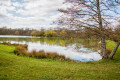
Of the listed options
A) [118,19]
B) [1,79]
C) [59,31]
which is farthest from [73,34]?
→ [1,79]

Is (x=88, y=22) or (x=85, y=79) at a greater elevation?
(x=88, y=22)

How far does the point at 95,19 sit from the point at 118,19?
193 centimetres

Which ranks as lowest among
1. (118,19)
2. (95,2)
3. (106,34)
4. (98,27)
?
(106,34)

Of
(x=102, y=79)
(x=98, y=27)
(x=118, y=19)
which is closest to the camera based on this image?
(x=102, y=79)

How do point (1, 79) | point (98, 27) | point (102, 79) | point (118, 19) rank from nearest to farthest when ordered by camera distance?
point (1, 79) → point (102, 79) → point (118, 19) → point (98, 27)

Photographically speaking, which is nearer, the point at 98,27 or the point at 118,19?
the point at 118,19

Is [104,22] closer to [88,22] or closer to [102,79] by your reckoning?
[88,22]

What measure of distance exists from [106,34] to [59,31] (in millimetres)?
4211

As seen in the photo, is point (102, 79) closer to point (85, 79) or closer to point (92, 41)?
point (85, 79)

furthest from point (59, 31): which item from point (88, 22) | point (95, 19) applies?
point (95, 19)

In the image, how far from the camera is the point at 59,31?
9211 mm

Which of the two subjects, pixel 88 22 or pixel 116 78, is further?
pixel 88 22

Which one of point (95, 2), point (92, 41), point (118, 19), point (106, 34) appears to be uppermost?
point (95, 2)

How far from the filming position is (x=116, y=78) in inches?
177
